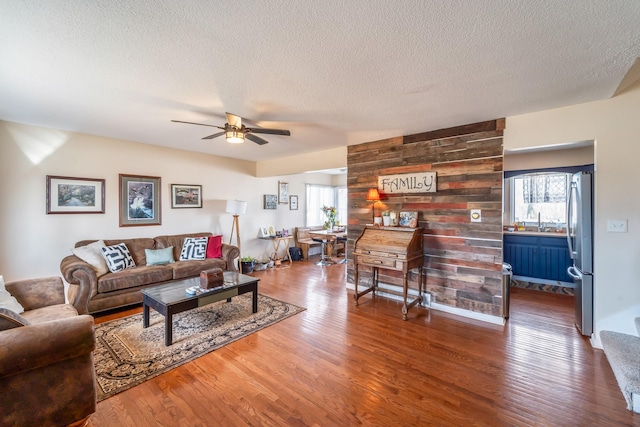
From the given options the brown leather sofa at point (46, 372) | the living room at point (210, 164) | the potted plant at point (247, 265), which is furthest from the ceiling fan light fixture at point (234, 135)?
the potted plant at point (247, 265)

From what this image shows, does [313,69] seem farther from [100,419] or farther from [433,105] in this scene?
[100,419]

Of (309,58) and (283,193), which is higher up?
(309,58)

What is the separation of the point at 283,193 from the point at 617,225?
5.82m

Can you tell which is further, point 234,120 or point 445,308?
point 445,308

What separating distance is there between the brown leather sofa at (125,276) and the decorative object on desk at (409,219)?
2.98 metres

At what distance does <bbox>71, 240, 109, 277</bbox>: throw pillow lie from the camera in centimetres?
355

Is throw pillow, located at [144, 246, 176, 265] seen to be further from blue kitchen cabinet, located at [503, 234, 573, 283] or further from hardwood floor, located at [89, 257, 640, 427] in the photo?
blue kitchen cabinet, located at [503, 234, 573, 283]

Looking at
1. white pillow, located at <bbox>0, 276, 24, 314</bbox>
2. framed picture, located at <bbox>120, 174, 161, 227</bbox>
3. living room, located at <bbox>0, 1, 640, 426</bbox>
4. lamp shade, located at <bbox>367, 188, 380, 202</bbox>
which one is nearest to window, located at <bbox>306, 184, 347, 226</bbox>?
living room, located at <bbox>0, 1, 640, 426</bbox>

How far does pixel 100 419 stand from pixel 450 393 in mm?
2408

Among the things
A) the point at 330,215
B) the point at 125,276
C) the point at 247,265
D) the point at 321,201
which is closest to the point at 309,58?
the point at 125,276

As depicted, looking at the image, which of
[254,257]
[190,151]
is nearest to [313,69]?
[190,151]

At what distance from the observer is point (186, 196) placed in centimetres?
506

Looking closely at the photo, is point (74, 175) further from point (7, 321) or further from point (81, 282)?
point (7, 321)

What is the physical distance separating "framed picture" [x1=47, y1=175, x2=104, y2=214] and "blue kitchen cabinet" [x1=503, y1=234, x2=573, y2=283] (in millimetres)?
6683
